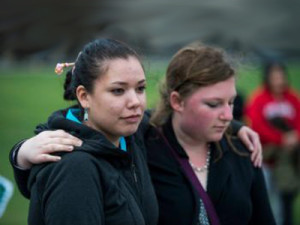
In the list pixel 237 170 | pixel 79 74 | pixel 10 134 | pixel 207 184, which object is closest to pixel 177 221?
pixel 207 184

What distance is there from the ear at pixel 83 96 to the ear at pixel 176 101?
2.11ft

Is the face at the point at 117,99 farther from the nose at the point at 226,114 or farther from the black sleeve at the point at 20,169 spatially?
the nose at the point at 226,114

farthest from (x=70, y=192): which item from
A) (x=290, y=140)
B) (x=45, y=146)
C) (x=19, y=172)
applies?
(x=290, y=140)

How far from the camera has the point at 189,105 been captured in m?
2.26

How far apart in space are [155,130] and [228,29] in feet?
18.2

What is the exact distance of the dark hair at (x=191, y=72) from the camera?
2232 millimetres

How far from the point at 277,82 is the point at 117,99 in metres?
4.08

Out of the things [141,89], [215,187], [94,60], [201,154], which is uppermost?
[94,60]

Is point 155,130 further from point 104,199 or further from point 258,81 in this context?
point 258,81

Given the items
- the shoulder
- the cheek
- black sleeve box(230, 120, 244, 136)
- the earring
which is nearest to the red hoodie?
black sleeve box(230, 120, 244, 136)

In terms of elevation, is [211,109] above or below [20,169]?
above

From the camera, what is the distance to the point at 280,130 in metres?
5.47

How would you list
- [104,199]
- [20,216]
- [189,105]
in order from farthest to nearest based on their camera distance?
[20,216] → [189,105] → [104,199]

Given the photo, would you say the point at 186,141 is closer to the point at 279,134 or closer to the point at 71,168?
the point at 71,168
